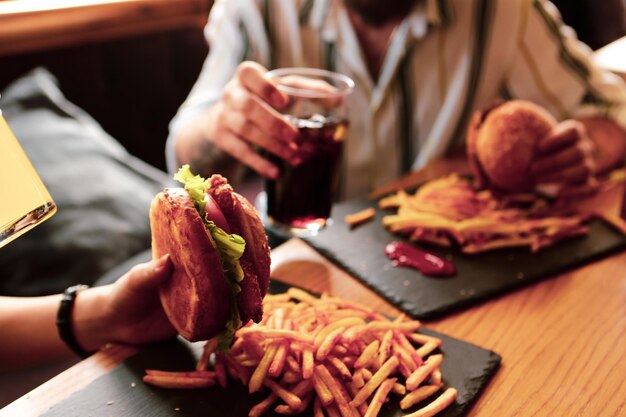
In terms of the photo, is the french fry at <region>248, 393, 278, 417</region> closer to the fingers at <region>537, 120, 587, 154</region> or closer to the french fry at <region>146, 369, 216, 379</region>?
the french fry at <region>146, 369, 216, 379</region>

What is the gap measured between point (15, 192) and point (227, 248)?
33 cm

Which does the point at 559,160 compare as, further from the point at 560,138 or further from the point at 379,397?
the point at 379,397

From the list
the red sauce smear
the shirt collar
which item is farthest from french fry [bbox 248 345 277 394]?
the shirt collar

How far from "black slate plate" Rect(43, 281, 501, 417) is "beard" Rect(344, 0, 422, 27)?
163 cm

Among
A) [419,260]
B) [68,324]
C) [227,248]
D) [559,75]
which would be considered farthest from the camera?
[559,75]

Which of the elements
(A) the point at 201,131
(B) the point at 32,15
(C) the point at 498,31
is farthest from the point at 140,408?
(B) the point at 32,15

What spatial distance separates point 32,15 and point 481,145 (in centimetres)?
258

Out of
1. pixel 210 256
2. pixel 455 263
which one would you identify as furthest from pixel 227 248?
pixel 455 263

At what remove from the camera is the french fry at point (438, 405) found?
104cm

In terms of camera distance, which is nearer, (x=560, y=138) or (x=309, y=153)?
(x=309, y=153)

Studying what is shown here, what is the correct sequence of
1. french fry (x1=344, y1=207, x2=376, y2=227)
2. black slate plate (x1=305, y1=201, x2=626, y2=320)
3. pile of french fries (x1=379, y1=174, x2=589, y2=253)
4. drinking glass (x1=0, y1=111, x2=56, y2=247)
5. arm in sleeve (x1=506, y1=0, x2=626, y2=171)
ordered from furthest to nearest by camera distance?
arm in sleeve (x1=506, y1=0, x2=626, y2=171) → french fry (x1=344, y1=207, x2=376, y2=227) → pile of french fries (x1=379, y1=174, x2=589, y2=253) → black slate plate (x1=305, y1=201, x2=626, y2=320) → drinking glass (x1=0, y1=111, x2=56, y2=247)

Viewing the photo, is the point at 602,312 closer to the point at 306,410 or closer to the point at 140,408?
the point at 306,410

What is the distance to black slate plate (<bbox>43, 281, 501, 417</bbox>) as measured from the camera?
1.04m

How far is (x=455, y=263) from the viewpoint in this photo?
1.56 meters
